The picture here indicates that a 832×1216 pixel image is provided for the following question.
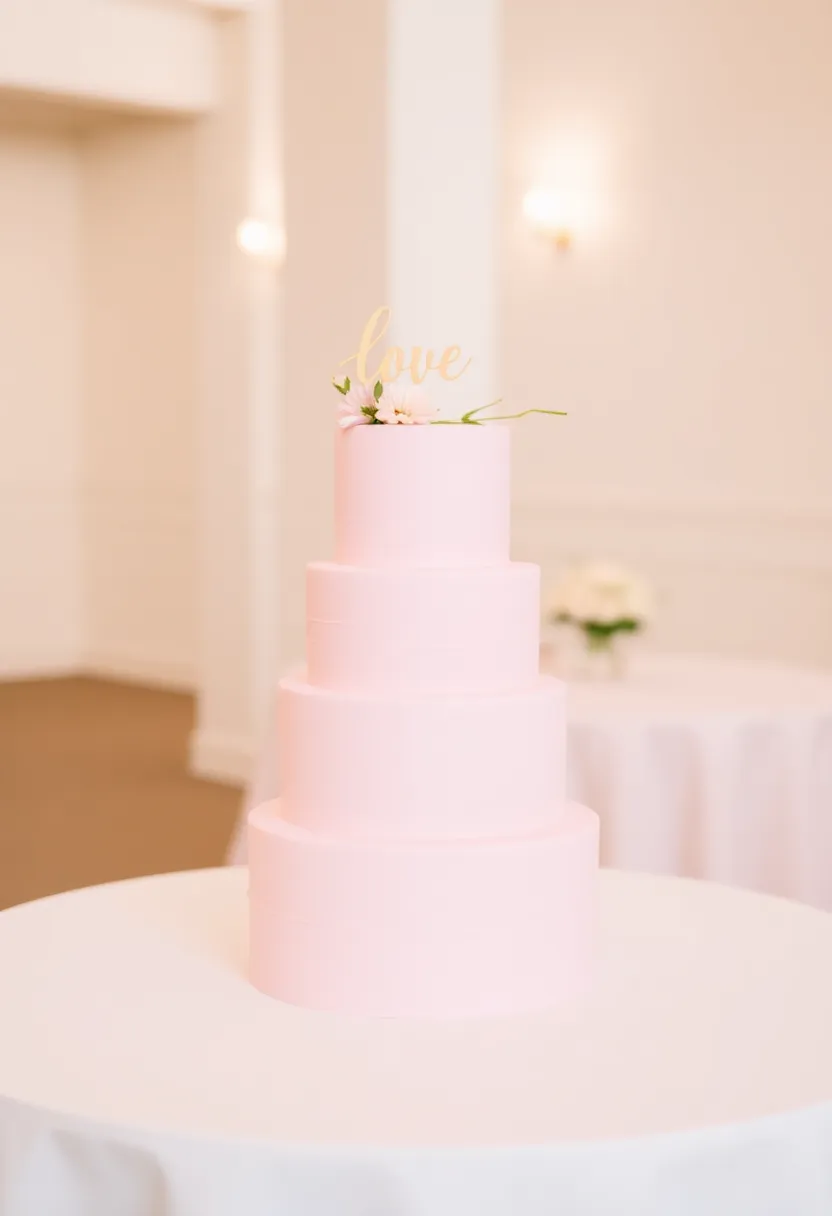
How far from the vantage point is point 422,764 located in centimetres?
192

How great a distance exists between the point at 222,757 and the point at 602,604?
3.81 metres

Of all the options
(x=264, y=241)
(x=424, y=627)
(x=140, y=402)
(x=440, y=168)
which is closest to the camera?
(x=424, y=627)

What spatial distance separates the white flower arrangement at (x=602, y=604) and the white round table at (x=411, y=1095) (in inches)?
107

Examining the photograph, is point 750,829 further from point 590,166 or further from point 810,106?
point 590,166

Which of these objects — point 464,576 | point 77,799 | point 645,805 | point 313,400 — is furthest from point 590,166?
point 464,576

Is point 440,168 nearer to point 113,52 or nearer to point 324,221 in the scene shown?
point 324,221

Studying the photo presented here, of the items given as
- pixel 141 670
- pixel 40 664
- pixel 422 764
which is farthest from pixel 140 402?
pixel 422 764

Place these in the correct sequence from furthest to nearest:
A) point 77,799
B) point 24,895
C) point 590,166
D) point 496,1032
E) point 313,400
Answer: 1. point 590,166
2. point 77,799
3. point 24,895
4. point 313,400
5. point 496,1032

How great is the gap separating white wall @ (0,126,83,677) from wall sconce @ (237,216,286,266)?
4.06 m

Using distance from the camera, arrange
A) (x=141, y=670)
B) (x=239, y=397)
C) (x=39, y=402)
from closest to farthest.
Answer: (x=239, y=397) → (x=141, y=670) → (x=39, y=402)

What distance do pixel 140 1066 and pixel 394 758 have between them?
440 millimetres

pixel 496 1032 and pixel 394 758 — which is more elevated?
pixel 394 758

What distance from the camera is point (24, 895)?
589 cm

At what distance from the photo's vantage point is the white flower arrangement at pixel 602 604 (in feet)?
15.8
